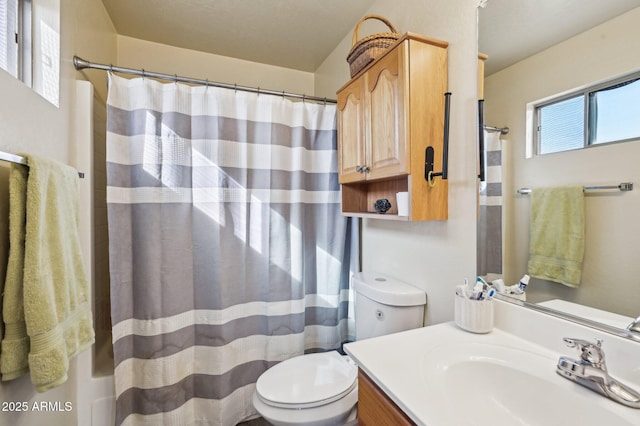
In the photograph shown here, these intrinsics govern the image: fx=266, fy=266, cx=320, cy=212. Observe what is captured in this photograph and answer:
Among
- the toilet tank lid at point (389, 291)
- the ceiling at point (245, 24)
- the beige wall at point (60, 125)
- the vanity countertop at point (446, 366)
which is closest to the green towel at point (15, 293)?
the beige wall at point (60, 125)

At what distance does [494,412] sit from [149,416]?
1.57 meters

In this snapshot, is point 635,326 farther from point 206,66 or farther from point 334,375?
point 206,66

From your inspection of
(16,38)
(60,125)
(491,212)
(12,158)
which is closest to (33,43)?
(16,38)

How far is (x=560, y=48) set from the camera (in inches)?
30.4

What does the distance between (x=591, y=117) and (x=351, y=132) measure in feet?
3.19

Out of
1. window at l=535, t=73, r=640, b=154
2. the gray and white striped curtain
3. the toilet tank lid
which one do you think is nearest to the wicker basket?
the gray and white striped curtain

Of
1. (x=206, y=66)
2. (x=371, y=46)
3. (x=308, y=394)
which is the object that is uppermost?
(x=206, y=66)

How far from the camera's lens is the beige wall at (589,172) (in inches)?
25.1

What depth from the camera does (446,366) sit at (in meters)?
0.74

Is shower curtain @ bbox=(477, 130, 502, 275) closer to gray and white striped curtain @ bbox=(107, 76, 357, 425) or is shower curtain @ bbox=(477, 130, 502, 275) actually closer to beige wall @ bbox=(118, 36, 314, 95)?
gray and white striped curtain @ bbox=(107, 76, 357, 425)

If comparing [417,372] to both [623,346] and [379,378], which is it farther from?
[623,346]

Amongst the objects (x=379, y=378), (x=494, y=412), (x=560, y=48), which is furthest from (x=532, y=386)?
(x=560, y=48)

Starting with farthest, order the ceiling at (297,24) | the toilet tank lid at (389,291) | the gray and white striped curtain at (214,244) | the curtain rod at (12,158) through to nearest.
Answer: the gray and white striped curtain at (214,244)
the toilet tank lid at (389,291)
the ceiling at (297,24)
the curtain rod at (12,158)

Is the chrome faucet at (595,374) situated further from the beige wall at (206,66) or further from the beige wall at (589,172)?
the beige wall at (206,66)
